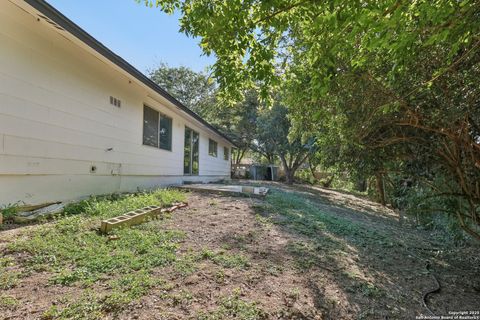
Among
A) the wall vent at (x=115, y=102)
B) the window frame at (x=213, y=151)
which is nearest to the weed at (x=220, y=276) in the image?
the wall vent at (x=115, y=102)

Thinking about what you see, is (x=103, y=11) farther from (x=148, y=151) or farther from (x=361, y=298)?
(x=361, y=298)

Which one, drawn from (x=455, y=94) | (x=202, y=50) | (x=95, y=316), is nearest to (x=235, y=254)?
(x=95, y=316)

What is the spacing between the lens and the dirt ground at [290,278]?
2.10m

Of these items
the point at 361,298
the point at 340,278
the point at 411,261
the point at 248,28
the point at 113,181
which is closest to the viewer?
the point at 248,28

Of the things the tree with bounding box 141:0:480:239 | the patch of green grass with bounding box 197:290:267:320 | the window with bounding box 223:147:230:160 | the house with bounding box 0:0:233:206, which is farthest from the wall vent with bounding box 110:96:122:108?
the window with bounding box 223:147:230:160

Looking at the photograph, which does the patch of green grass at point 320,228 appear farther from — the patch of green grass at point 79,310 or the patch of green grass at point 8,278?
the patch of green grass at point 8,278

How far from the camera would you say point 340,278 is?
2.98 meters

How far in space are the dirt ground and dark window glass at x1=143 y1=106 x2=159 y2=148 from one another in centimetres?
316

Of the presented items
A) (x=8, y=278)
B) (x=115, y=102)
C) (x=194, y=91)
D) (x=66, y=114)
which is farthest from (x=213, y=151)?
(x=194, y=91)

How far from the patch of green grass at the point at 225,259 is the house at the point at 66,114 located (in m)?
2.94

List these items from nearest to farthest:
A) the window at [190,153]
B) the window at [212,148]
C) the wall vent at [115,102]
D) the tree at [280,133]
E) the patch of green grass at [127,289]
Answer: the patch of green grass at [127,289] → the wall vent at [115,102] → the window at [190,153] → the window at [212,148] → the tree at [280,133]

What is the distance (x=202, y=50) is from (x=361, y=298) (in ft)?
9.64

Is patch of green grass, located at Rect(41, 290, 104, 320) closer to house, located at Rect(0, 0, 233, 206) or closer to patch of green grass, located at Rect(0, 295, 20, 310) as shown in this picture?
patch of green grass, located at Rect(0, 295, 20, 310)

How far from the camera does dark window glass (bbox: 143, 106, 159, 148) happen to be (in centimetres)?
729
